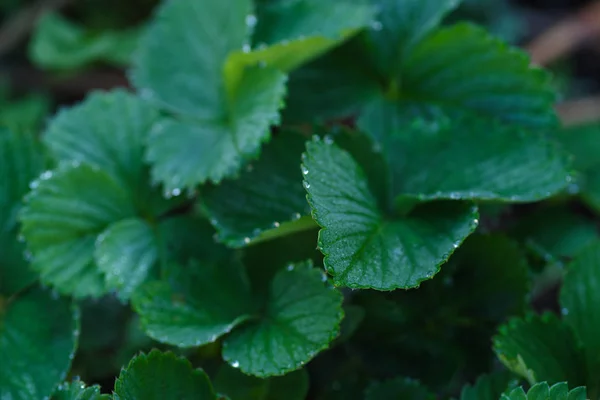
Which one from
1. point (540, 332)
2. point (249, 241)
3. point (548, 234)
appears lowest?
point (548, 234)

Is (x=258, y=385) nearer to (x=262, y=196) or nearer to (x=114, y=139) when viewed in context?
(x=262, y=196)

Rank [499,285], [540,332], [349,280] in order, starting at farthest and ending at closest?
[499,285] < [540,332] < [349,280]

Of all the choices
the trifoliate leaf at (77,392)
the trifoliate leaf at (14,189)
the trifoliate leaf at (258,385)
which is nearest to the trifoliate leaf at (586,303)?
the trifoliate leaf at (258,385)

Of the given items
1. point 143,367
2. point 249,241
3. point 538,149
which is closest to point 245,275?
point 249,241

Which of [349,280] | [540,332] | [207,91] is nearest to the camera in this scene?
[349,280]

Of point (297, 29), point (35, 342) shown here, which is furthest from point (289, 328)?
point (297, 29)

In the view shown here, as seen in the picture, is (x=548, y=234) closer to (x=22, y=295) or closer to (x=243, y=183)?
Answer: (x=243, y=183)

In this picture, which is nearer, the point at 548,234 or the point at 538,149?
the point at 538,149

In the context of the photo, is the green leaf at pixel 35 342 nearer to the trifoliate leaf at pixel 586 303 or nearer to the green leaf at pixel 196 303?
the green leaf at pixel 196 303

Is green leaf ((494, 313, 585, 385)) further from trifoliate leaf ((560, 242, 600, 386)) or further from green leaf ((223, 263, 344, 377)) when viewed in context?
green leaf ((223, 263, 344, 377))
